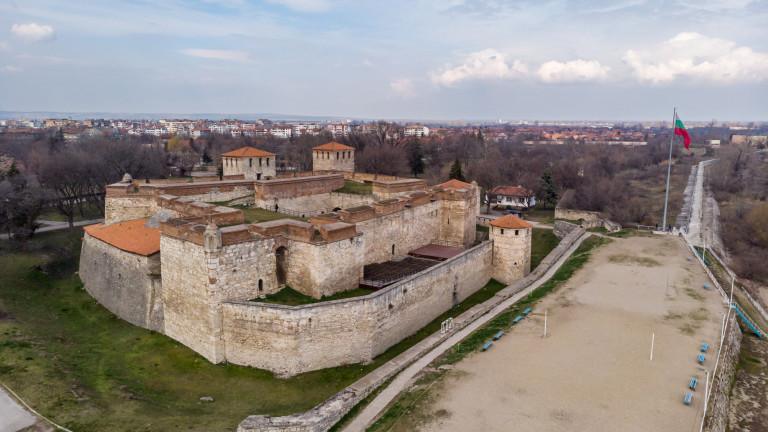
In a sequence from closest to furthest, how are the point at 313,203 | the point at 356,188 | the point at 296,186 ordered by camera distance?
1. the point at 296,186
2. the point at 313,203
3. the point at 356,188

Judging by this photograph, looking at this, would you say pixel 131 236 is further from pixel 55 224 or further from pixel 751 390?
pixel 751 390

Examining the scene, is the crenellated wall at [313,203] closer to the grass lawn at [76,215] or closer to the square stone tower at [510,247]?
the square stone tower at [510,247]

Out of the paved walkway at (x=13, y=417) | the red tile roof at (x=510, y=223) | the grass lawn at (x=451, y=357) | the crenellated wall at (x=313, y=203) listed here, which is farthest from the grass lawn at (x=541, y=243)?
the paved walkway at (x=13, y=417)

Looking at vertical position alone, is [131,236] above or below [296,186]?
below

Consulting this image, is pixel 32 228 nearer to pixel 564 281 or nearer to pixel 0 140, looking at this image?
pixel 564 281

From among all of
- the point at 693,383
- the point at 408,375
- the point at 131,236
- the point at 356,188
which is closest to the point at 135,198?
the point at 131,236

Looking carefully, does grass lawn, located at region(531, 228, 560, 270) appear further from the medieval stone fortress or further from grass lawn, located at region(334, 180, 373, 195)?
grass lawn, located at region(334, 180, 373, 195)

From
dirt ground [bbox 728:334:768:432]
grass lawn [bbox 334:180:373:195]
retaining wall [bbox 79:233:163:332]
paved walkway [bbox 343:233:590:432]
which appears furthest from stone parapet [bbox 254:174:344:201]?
dirt ground [bbox 728:334:768:432]
